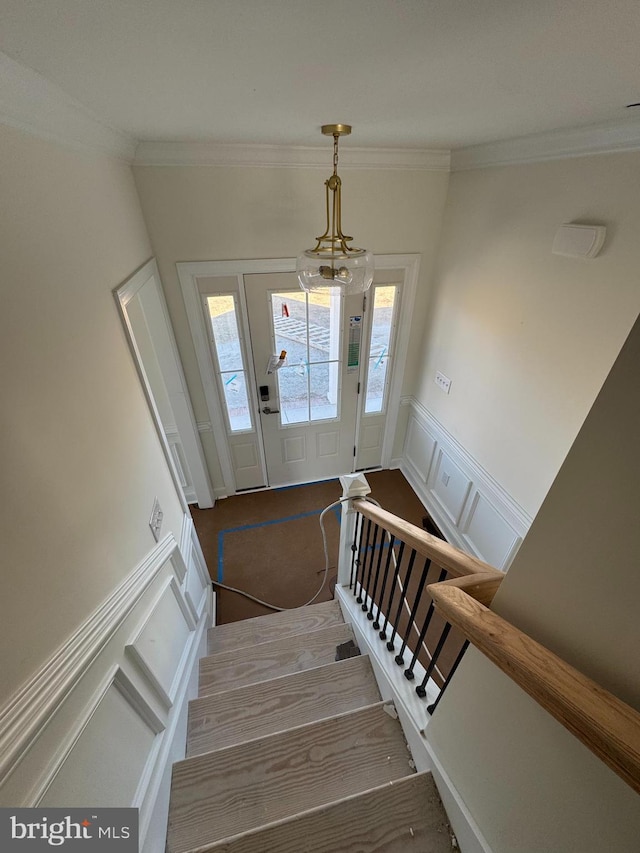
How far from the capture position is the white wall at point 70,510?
74 cm

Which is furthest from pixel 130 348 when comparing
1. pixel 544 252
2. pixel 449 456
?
pixel 449 456

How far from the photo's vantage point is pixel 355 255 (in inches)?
65.6

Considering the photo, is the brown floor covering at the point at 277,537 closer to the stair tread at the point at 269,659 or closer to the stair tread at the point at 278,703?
the stair tread at the point at 269,659

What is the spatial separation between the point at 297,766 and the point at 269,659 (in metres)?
0.64

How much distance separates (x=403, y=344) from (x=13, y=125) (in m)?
2.52

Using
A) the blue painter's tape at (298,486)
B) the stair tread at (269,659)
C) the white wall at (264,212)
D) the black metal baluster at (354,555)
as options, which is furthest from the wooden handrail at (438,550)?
the blue painter's tape at (298,486)

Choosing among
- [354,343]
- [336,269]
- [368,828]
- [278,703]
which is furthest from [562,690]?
[354,343]

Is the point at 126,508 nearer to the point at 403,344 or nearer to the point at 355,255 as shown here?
the point at 355,255

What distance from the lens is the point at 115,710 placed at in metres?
1.05

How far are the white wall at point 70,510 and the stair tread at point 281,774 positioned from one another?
15 centimetres

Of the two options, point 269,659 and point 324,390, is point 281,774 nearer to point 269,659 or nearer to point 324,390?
point 269,659

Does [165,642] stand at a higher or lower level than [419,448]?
higher

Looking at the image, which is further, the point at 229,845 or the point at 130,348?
the point at 130,348

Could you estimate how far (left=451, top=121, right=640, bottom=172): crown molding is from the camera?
4.44 feet
